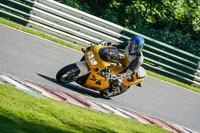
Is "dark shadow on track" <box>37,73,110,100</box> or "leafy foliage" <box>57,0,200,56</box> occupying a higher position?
"leafy foliage" <box>57,0,200,56</box>

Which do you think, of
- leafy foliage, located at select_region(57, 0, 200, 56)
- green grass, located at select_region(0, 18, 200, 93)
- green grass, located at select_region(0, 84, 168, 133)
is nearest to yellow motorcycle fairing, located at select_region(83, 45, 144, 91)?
green grass, located at select_region(0, 84, 168, 133)

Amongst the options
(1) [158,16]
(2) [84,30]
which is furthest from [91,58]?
(1) [158,16]

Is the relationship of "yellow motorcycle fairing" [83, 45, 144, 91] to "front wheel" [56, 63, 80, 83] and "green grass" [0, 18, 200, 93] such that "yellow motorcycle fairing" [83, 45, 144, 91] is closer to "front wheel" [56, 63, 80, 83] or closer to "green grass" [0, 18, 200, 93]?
"front wheel" [56, 63, 80, 83]

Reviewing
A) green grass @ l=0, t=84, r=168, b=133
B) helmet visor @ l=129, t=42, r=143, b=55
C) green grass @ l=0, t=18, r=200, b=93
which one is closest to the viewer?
green grass @ l=0, t=84, r=168, b=133

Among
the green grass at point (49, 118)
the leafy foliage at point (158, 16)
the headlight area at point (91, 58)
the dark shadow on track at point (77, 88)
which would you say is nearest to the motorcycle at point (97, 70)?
the headlight area at point (91, 58)

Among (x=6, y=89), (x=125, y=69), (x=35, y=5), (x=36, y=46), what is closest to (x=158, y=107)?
(x=125, y=69)

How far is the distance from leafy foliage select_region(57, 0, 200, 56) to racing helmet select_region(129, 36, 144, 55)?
423 inches

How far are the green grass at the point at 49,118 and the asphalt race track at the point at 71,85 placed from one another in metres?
1.54

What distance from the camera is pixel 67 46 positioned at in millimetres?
15328

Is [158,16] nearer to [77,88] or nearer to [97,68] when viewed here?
[77,88]

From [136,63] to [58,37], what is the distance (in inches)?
272

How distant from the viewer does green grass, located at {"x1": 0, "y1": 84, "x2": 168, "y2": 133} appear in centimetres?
582

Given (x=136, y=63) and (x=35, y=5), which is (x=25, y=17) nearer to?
(x=35, y=5)

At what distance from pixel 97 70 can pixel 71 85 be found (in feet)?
2.66
